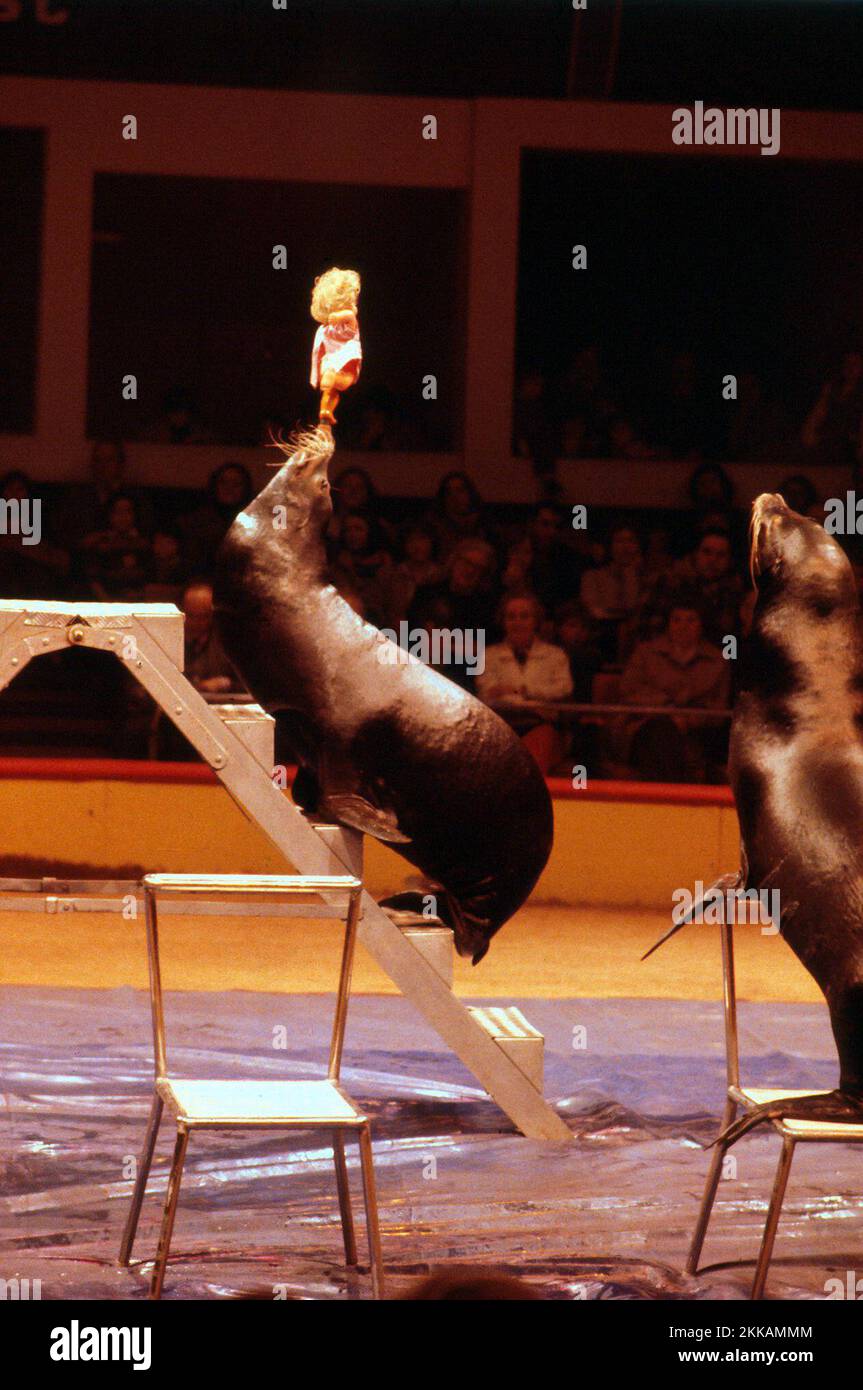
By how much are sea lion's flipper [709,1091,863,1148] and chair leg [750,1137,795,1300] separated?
0.07 metres

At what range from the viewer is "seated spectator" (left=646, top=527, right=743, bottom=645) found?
9.05 m

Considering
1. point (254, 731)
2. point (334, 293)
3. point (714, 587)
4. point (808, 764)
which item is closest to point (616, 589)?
point (714, 587)

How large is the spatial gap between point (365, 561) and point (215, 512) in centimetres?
84

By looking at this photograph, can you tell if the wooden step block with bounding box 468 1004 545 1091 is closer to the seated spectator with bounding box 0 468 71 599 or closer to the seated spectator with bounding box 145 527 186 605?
the seated spectator with bounding box 145 527 186 605

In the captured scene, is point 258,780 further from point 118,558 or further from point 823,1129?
point 118,558

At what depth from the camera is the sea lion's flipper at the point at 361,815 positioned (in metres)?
4.76

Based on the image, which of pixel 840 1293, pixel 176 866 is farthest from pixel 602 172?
pixel 840 1293

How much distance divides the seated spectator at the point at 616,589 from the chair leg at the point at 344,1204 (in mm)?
5563

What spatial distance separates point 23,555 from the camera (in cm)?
952

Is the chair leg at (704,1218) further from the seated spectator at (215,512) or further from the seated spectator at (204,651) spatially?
the seated spectator at (215,512)

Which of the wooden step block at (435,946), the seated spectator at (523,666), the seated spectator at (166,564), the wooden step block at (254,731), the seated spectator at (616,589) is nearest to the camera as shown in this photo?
the wooden step block at (254,731)

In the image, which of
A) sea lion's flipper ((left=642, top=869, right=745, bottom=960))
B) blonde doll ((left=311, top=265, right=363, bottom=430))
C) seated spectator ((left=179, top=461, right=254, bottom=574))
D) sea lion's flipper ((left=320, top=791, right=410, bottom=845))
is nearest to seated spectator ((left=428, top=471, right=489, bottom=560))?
seated spectator ((left=179, top=461, right=254, bottom=574))

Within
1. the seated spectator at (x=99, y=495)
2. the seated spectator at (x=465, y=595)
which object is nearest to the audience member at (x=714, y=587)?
the seated spectator at (x=465, y=595)
